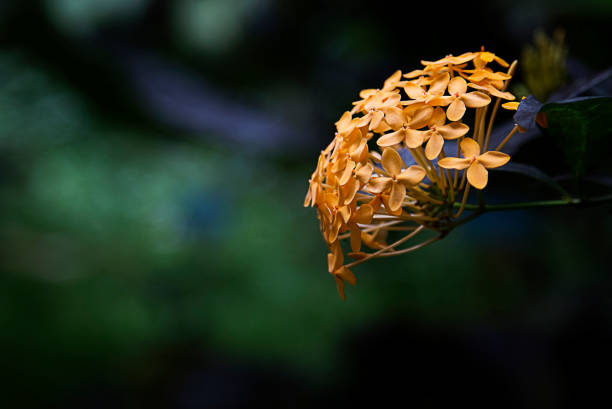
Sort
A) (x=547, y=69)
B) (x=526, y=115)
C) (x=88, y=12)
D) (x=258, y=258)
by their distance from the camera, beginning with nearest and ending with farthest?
(x=526, y=115) < (x=547, y=69) < (x=88, y=12) < (x=258, y=258)

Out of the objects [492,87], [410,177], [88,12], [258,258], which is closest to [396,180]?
[410,177]

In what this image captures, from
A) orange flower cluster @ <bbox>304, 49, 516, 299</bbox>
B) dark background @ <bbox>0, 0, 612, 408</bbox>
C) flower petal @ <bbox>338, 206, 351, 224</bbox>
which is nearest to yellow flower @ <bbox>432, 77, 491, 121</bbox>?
orange flower cluster @ <bbox>304, 49, 516, 299</bbox>

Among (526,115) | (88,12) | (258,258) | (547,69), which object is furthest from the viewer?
(258,258)

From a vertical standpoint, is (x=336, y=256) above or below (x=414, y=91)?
below

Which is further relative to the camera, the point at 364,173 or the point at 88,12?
the point at 88,12

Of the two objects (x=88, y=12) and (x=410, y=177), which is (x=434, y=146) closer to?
(x=410, y=177)

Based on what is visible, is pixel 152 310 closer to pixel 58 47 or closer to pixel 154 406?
pixel 154 406

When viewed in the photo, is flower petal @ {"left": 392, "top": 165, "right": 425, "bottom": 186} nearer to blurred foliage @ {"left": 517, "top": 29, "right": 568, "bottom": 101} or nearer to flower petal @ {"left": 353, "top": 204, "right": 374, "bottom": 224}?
flower petal @ {"left": 353, "top": 204, "right": 374, "bottom": 224}
